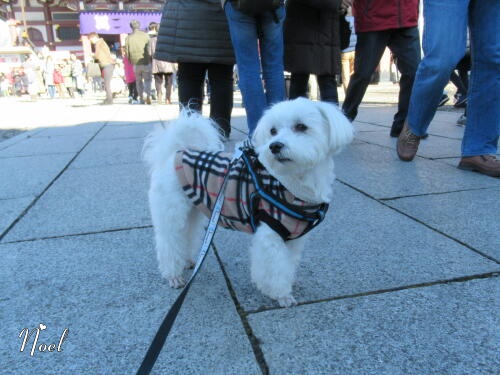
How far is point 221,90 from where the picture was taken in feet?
15.9

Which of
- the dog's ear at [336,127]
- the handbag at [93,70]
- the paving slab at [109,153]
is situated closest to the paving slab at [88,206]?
the paving slab at [109,153]

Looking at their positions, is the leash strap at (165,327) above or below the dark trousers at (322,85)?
below

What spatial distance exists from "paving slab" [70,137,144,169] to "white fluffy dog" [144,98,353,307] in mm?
2865

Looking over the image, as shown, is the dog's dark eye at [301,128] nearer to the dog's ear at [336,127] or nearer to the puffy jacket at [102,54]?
the dog's ear at [336,127]

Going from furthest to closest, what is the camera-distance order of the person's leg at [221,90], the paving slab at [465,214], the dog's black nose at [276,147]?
1. the person's leg at [221,90]
2. the paving slab at [465,214]
3. the dog's black nose at [276,147]

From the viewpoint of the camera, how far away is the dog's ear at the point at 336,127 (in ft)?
5.75

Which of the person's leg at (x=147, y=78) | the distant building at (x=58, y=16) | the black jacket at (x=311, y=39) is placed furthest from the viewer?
the distant building at (x=58, y=16)

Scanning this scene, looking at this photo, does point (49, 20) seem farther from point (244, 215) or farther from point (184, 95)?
point (244, 215)

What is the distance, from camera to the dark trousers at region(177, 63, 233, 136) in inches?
181

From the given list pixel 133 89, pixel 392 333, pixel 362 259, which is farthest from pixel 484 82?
pixel 133 89

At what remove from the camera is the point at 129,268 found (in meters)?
2.20

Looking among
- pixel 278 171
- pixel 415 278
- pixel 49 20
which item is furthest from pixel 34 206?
pixel 49 20

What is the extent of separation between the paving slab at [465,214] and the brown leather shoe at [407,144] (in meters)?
0.89

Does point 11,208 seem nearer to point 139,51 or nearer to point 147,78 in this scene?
point 139,51
